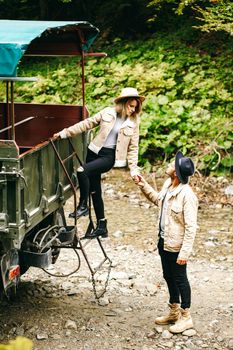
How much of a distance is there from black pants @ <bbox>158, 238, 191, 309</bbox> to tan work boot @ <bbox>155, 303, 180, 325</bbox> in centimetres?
6

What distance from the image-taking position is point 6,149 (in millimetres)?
5426

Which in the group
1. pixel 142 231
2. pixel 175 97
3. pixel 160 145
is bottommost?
pixel 142 231

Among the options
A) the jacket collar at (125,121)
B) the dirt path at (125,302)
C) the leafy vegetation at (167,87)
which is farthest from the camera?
the leafy vegetation at (167,87)

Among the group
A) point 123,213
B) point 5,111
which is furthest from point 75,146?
point 123,213

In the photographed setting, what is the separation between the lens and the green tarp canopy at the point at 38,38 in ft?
17.2

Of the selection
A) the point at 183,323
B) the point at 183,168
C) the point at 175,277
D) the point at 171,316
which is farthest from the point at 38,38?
the point at 183,323

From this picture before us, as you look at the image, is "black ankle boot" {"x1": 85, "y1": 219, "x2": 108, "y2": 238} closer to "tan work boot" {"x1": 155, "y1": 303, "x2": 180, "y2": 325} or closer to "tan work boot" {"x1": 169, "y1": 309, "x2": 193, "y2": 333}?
"tan work boot" {"x1": 155, "y1": 303, "x2": 180, "y2": 325}

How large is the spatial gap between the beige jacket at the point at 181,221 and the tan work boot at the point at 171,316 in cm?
69

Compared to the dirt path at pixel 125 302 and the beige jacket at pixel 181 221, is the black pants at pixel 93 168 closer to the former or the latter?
the beige jacket at pixel 181 221

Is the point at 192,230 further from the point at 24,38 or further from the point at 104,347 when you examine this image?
the point at 24,38

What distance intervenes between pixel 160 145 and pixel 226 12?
3.03m

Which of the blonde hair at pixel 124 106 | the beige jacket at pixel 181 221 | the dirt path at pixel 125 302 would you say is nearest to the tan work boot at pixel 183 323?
the dirt path at pixel 125 302

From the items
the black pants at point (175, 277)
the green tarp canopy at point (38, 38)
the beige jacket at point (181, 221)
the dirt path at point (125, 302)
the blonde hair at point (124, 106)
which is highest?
the green tarp canopy at point (38, 38)

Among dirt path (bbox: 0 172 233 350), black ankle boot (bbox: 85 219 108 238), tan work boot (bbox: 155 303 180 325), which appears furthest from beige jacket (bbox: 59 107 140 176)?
dirt path (bbox: 0 172 233 350)
